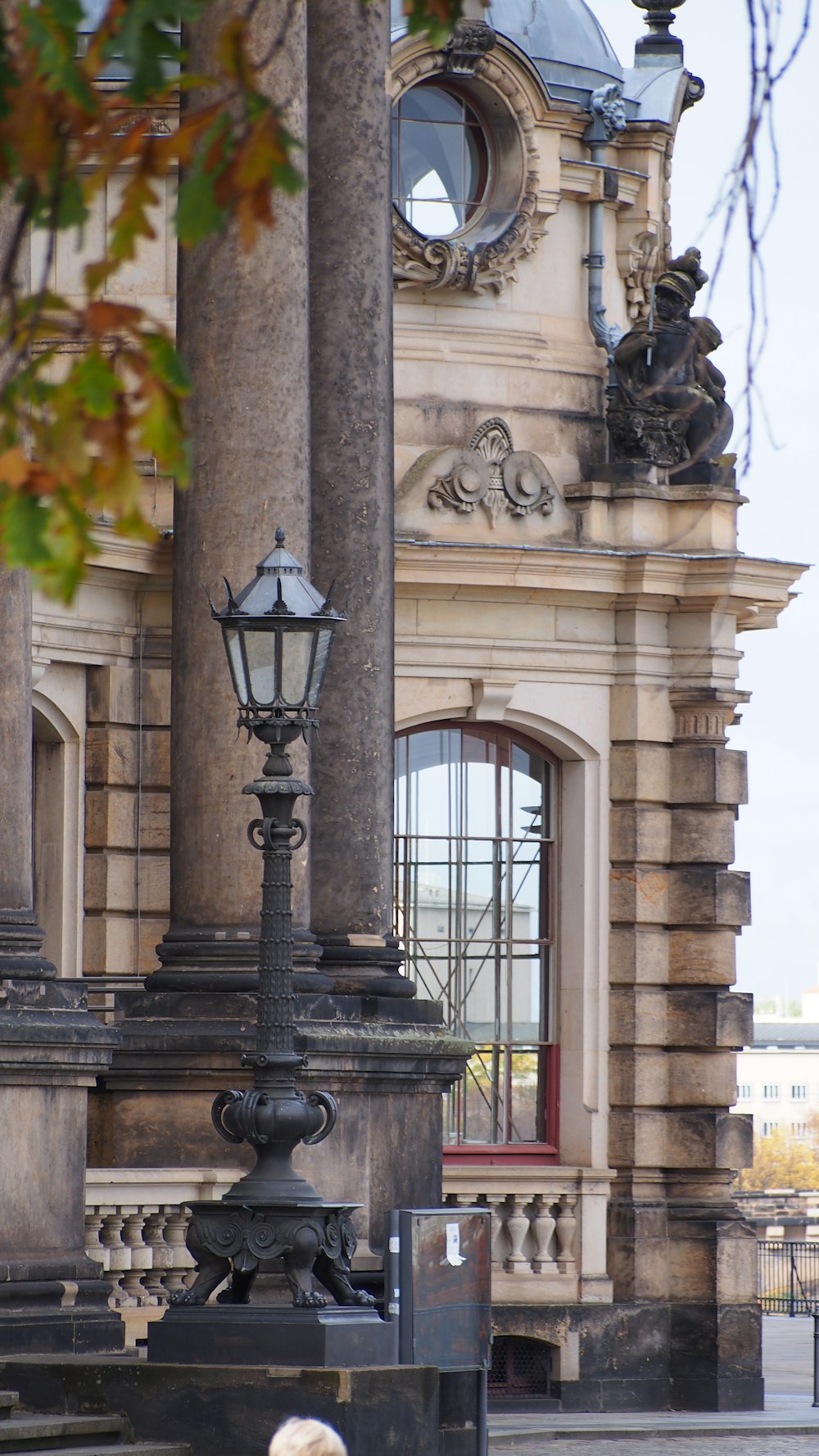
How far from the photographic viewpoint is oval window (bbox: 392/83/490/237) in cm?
2170

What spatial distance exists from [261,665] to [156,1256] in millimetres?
4078

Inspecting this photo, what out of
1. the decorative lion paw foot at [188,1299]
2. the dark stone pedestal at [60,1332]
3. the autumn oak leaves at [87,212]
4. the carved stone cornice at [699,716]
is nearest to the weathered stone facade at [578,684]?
the carved stone cornice at [699,716]

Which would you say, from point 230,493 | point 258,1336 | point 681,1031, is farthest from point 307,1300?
point 681,1031

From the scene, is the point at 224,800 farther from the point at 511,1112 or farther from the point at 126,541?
the point at 511,1112

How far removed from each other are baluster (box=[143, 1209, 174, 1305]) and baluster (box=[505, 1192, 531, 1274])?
5801 mm

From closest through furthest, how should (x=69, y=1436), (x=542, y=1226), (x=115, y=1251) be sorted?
1. (x=69, y=1436)
2. (x=115, y=1251)
3. (x=542, y=1226)

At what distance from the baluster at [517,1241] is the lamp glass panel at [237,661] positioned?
916 centimetres

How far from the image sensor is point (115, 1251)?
49.3 feet

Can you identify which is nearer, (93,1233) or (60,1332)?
(60,1332)

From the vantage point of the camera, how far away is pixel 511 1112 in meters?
21.7

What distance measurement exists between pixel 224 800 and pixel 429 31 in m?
11.0

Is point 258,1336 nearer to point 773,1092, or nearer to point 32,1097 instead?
point 32,1097

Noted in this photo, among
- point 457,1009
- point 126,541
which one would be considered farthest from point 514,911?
point 126,541

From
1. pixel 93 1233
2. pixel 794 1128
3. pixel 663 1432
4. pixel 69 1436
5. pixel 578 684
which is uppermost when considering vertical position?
pixel 578 684
